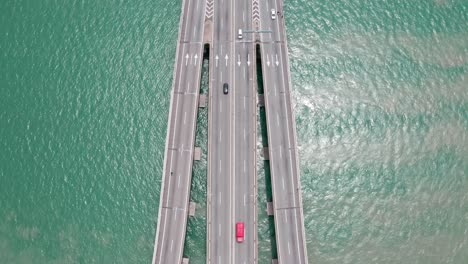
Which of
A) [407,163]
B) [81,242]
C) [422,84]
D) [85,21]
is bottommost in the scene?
[81,242]

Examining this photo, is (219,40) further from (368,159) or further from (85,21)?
(368,159)

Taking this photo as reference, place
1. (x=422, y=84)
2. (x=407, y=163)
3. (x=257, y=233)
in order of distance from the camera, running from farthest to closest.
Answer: (x=422, y=84) → (x=407, y=163) → (x=257, y=233)

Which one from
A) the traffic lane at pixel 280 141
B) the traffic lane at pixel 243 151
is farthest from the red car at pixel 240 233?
the traffic lane at pixel 280 141

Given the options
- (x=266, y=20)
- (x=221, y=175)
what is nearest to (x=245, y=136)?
(x=221, y=175)

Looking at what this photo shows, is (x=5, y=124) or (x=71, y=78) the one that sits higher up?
(x=71, y=78)

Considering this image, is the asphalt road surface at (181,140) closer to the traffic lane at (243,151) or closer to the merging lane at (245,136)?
the merging lane at (245,136)

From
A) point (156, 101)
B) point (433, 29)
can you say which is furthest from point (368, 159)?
point (156, 101)
